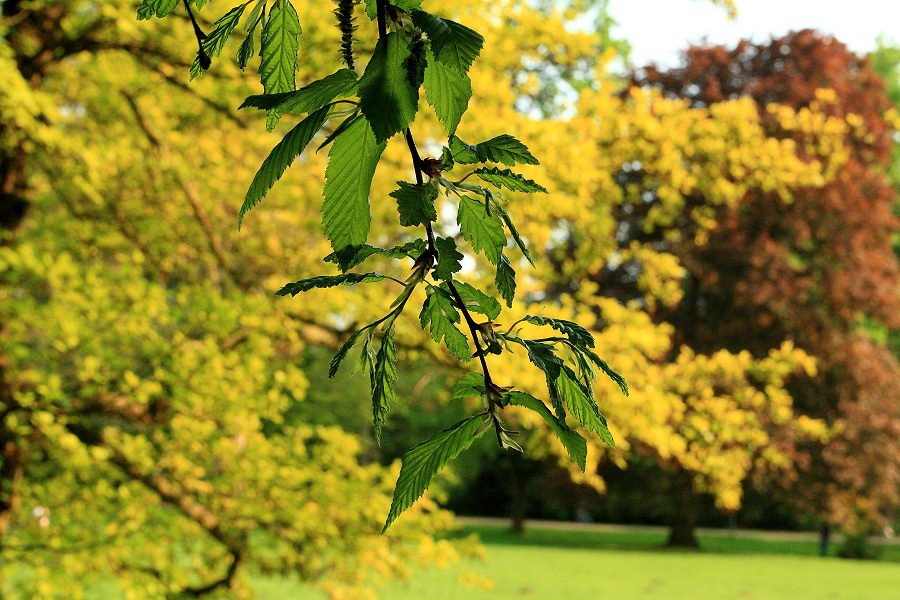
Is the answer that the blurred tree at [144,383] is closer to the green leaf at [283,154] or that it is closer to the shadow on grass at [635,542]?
the green leaf at [283,154]

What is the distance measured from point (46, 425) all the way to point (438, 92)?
5296 millimetres

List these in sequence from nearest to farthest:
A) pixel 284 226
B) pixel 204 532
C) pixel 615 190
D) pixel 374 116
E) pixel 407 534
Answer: pixel 374 116
pixel 407 534
pixel 204 532
pixel 615 190
pixel 284 226

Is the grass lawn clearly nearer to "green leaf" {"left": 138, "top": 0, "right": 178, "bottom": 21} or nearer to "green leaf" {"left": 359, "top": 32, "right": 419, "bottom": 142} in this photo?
"green leaf" {"left": 138, "top": 0, "right": 178, "bottom": 21}

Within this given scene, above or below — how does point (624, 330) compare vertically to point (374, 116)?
above

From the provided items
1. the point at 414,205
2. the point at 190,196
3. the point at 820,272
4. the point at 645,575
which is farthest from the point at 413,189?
the point at 820,272

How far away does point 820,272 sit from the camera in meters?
21.5

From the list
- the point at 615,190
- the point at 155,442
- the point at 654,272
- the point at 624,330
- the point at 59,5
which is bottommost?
the point at 155,442

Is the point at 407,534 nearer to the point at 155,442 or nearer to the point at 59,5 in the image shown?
the point at 155,442

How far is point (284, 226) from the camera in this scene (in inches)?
372

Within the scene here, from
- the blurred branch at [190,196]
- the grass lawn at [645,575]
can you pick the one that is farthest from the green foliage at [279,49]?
the grass lawn at [645,575]

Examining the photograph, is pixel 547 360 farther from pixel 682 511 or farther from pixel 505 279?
pixel 682 511

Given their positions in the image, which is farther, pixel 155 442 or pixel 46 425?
pixel 155 442

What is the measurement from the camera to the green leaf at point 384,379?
0.70 m

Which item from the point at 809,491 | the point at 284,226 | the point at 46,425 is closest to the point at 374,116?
the point at 46,425
